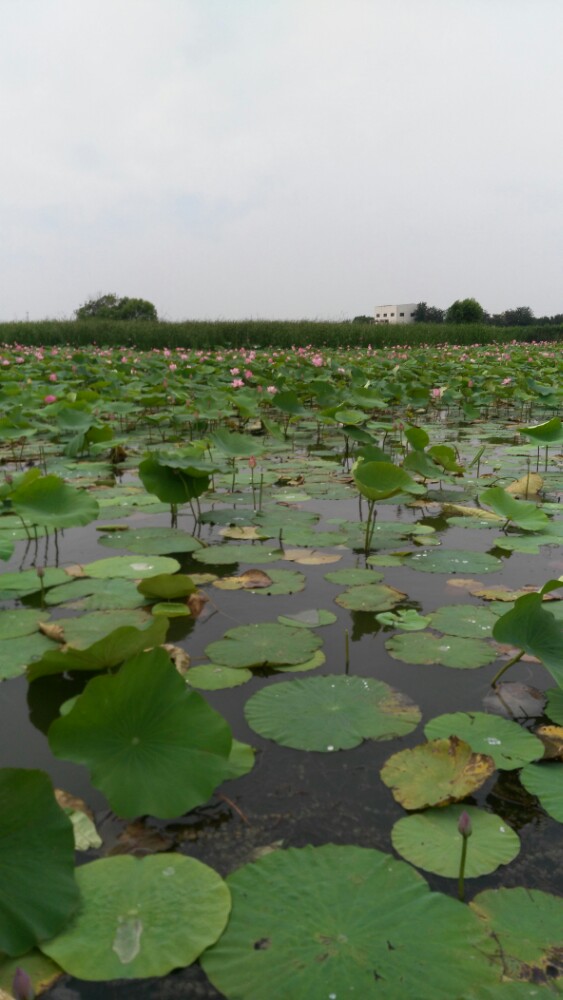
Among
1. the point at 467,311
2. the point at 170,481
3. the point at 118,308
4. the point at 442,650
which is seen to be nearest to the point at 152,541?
the point at 170,481

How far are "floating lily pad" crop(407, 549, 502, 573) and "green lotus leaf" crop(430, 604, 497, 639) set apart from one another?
0.96 feet

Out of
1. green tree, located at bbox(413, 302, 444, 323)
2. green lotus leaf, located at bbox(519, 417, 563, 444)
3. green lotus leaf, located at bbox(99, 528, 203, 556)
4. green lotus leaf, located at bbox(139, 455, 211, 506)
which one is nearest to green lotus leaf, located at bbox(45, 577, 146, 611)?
green lotus leaf, located at bbox(99, 528, 203, 556)

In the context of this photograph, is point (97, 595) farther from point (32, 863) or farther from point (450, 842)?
point (450, 842)

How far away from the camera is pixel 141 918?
2.85ft

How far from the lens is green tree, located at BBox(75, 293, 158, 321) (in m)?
41.3

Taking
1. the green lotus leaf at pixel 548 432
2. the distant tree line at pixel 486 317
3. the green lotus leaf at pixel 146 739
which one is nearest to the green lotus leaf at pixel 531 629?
the green lotus leaf at pixel 146 739

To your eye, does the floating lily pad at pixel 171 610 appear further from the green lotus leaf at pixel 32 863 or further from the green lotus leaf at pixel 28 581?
the green lotus leaf at pixel 32 863

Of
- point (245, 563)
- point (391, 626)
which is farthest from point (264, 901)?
point (245, 563)

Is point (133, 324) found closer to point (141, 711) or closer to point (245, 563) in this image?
point (245, 563)

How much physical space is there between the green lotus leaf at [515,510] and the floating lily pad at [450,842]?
1.56 meters

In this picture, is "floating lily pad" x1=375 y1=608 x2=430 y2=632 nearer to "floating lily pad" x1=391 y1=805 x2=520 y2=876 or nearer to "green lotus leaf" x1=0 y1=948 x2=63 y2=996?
"floating lily pad" x1=391 y1=805 x2=520 y2=876

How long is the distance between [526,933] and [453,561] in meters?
1.47

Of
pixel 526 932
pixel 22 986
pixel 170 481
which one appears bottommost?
pixel 526 932

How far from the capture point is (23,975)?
0.67 metres
